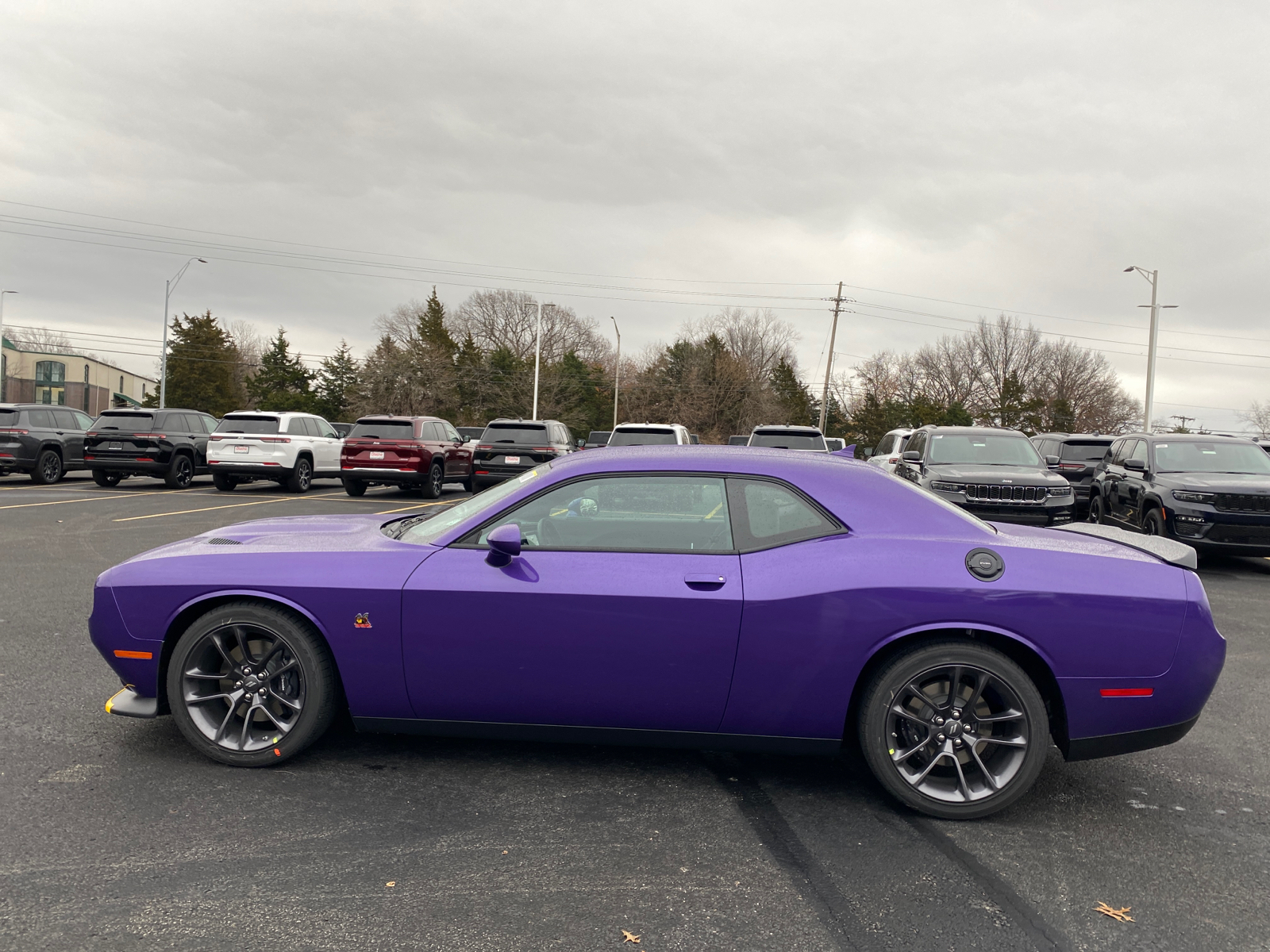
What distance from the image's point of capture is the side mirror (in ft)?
11.3

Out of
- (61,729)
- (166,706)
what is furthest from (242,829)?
(61,729)

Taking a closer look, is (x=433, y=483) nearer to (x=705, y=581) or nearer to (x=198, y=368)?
(x=705, y=581)

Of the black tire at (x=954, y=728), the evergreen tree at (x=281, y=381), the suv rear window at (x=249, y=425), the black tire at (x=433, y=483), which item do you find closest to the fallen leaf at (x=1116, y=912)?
the black tire at (x=954, y=728)

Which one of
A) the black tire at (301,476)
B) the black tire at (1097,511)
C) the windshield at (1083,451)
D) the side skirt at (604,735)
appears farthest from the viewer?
the black tire at (301,476)

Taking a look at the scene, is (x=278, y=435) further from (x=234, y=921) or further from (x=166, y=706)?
(x=234, y=921)

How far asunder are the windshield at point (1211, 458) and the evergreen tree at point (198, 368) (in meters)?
67.9

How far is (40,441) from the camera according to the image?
62.7ft

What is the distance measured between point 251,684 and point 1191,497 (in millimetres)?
10462

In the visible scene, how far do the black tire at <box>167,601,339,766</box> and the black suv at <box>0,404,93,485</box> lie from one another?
1864 cm

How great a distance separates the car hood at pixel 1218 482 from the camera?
9961 millimetres

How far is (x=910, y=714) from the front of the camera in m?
3.39

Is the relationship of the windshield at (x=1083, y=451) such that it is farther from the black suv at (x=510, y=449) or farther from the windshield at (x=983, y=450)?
the black suv at (x=510, y=449)

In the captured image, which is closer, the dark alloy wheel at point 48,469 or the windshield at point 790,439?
the windshield at point 790,439

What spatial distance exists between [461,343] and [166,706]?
253 feet
